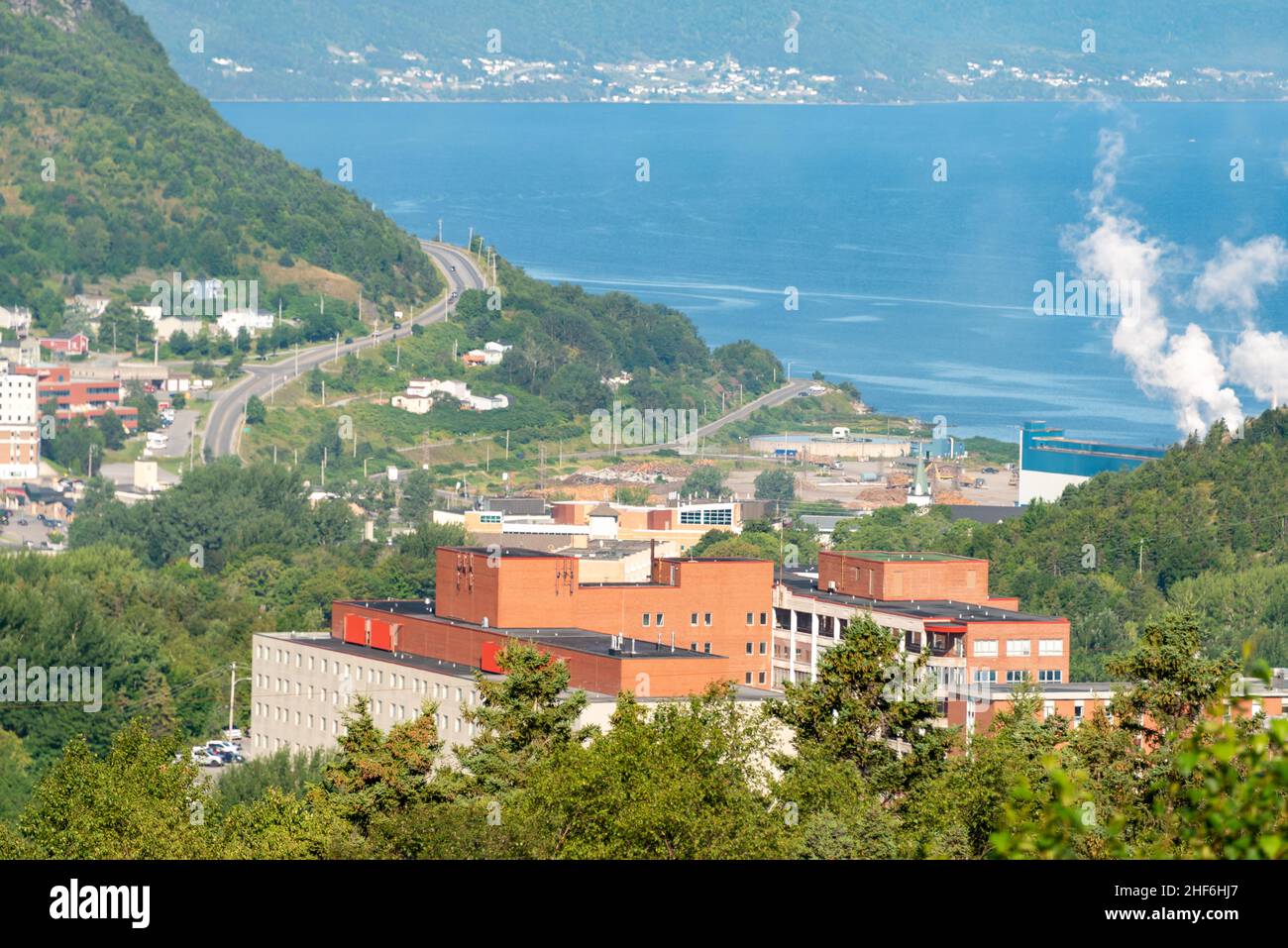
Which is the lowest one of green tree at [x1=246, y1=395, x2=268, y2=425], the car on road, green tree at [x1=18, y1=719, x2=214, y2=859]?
the car on road

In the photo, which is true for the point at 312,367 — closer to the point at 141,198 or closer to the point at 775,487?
the point at 141,198

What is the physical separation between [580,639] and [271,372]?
73.5 m

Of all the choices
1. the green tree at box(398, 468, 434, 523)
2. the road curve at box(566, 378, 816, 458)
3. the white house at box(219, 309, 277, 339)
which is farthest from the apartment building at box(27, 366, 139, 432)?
the road curve at box(566, 378, 816, 458)

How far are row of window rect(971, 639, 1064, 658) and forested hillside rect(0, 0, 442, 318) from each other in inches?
3329

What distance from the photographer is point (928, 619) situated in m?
47.8

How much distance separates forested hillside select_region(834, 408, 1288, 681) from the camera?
6675 cm

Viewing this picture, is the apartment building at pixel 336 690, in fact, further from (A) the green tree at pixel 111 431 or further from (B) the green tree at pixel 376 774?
(A) the green tree at pixel 111 431

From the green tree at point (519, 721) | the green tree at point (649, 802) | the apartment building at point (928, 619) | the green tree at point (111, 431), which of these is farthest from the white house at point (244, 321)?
the green tree at point (649, 802)

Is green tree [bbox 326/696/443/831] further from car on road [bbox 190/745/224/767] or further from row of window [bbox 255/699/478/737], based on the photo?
car on road [bbox 190/745/224/767]

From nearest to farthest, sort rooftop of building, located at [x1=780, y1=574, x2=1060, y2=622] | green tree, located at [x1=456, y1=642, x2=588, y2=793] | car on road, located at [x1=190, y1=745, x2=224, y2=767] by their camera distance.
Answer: green tree, located at [x1=456, y1=642, x2=588, y2=793] → rooftop of building, located at [x1=780, y1=574, x2=1060, y2=622] → car on road, located at [x1=190, y1=745, x2=224, y2=767]

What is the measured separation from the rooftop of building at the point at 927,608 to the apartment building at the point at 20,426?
5581 centimetres
